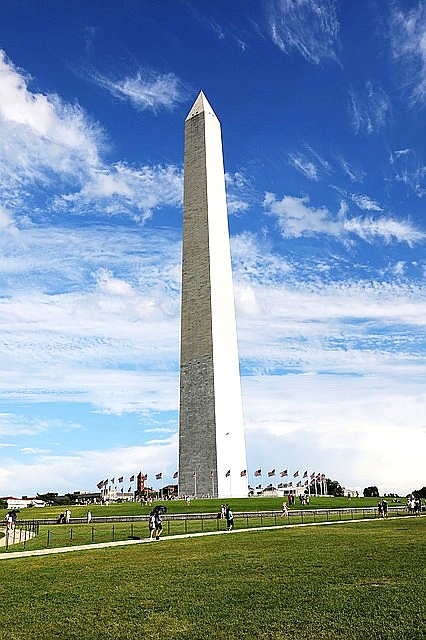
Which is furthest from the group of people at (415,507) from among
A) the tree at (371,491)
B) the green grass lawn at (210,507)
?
the tree at (371,491)

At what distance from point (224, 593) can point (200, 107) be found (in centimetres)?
5627

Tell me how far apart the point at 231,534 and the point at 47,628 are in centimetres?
1726

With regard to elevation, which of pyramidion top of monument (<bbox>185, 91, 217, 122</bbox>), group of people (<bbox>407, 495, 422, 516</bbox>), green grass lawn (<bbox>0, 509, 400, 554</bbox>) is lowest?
green grass lawn (<bbox>0, 509, 400, 554</bbox>)

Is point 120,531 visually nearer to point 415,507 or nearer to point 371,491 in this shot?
point 415,507

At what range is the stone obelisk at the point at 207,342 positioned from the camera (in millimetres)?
56344

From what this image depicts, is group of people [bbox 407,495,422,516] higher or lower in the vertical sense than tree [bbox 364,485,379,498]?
lower

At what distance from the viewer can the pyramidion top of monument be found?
62.8 metres

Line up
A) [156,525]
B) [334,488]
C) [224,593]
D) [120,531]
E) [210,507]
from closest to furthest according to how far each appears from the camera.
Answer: [224,593] → [156,525] → [120,531] → [210,507] → [334,488]

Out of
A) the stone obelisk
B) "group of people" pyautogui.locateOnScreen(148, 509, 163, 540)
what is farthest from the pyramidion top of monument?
"group of people" pyautogui.locateOnScreen(148, 509, 163, 540)

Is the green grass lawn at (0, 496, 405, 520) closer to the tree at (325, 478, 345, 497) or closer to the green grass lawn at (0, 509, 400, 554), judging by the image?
the green grass lawn at (0, 509, 400, 554)

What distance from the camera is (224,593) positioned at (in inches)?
517

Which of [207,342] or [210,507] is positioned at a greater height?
[207,342]

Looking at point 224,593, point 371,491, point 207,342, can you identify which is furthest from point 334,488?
point 224,593

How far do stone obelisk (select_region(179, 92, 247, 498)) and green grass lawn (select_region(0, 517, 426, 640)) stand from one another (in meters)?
34.8
